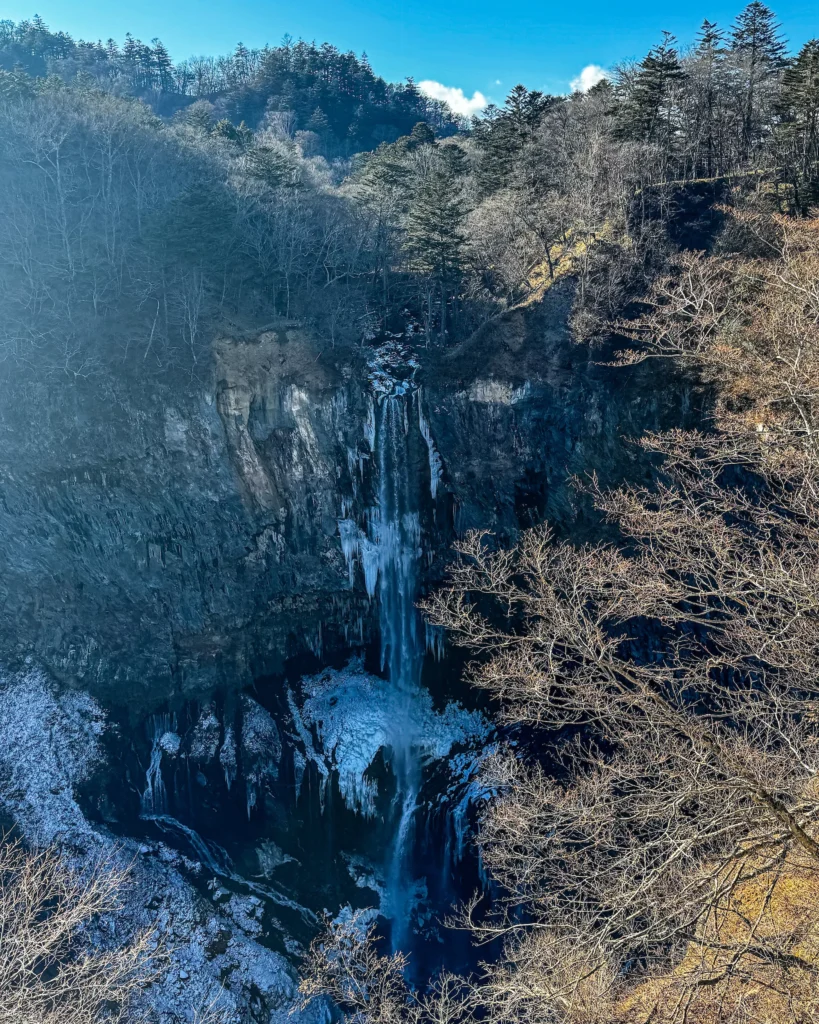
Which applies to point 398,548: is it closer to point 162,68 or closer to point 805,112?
point 805,112

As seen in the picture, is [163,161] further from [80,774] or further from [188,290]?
[80,774]

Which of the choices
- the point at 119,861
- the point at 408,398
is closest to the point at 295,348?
the point at 408,398

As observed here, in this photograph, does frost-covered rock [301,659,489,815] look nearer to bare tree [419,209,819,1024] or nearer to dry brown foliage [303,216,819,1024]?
dry brown foliage [303,216,819,1024]

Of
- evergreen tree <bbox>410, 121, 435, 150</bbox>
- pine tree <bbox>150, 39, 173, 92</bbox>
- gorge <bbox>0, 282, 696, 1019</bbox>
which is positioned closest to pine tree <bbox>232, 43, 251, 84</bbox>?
pine tree <bbox>150, 39, 173, 92</bbox>

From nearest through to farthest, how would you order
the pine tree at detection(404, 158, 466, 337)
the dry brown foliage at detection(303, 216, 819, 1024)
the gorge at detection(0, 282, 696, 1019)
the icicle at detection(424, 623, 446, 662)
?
the dry brown foliage at detection(303, 216, 819, 1024) → the gorge at detection(0, 282, 696, 1019) → the icicle at detection(424, 623, 446, 662) → the pine tree at detection(404, 158, 466, 337)

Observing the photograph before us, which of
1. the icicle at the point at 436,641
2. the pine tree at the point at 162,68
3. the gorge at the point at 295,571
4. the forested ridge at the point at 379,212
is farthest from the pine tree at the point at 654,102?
the pine tree at the point at 162,68
